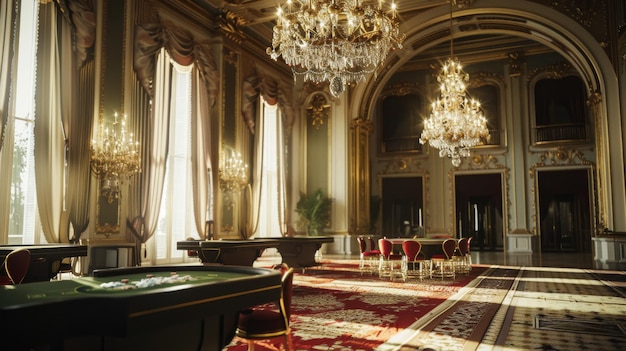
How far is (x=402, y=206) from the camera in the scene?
16.7 meters

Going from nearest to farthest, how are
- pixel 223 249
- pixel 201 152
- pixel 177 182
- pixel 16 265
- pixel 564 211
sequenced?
pixel 16 265
pixel 223 249
pixel 177 182
pixel 201 152
pixel 564 211

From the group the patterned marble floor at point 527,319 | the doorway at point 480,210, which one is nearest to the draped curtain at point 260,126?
the patterned marble floor at point 527,319

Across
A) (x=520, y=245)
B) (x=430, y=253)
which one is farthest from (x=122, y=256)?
(x=520, y=245)

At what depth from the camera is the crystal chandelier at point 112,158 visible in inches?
291

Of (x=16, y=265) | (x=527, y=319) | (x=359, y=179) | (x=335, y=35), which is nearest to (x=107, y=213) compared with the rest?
(x=16, y=265)

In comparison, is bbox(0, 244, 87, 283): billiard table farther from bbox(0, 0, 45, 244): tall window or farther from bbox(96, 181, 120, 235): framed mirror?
bbox(96, 181, 120, 235): framed mirror

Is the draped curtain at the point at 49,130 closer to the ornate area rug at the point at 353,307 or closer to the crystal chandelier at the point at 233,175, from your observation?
the ornate area rug at the point at 353,307

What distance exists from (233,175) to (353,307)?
559 cm

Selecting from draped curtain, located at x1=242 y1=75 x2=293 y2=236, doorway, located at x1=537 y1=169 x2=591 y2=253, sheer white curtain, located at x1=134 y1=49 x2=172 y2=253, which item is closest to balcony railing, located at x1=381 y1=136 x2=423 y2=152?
doorway, located at x1=537 y1=169 x2=591 y2=253

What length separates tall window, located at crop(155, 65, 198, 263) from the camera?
30.7ft

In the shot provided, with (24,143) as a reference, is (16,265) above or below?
below

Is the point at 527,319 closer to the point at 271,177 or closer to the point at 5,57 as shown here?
the point at 5,57

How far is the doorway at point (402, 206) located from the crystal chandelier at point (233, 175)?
7.13 metres

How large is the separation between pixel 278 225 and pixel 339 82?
7223 millimetres
